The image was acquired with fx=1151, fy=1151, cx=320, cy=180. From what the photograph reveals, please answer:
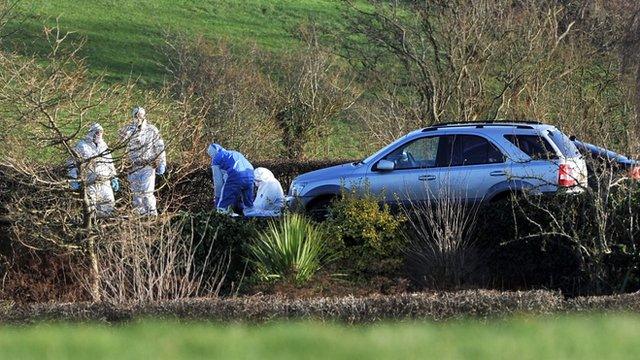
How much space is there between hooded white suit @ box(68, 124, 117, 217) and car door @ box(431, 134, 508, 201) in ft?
14.4

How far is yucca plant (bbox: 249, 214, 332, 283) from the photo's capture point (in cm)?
1250

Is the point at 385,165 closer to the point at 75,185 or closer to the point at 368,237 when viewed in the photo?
the point at 368,237

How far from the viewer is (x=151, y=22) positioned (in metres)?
47.3

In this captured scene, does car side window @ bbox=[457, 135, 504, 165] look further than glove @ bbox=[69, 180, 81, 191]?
Yes

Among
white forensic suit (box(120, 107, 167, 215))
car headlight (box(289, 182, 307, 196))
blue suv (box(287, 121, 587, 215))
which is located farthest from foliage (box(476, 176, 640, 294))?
white forensic suit (box(120, 107, 167, 215))

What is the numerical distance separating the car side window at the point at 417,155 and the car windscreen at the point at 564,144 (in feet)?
5.42

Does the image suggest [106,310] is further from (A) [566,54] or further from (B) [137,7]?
(B) [137,7]

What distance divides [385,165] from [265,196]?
175 centimetres

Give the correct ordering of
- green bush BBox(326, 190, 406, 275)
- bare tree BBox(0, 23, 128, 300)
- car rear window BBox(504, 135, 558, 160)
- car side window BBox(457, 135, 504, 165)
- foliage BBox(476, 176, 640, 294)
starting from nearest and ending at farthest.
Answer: bare tree BBox(0, 23, 128, 300)
foliage BBox(476, 176, 640, 294)
green bush BBox(326, 190, 406, 275)
car rear window BBox(504, 135, 558, 160)
car side window BBox(457, 135, 504, 165)

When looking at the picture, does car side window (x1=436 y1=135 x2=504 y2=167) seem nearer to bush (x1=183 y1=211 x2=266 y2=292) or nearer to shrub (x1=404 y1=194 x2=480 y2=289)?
shrub (x1=404 y1=194 x2=480 y2=289)

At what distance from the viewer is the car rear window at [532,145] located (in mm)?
15188

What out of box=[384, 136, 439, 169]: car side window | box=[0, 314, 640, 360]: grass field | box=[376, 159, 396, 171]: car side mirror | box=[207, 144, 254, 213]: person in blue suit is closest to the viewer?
box=[0, 314, 640, 360]: grass field

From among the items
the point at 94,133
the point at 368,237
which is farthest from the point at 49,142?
the point at 368,237

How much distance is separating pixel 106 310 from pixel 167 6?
42.6 metres
